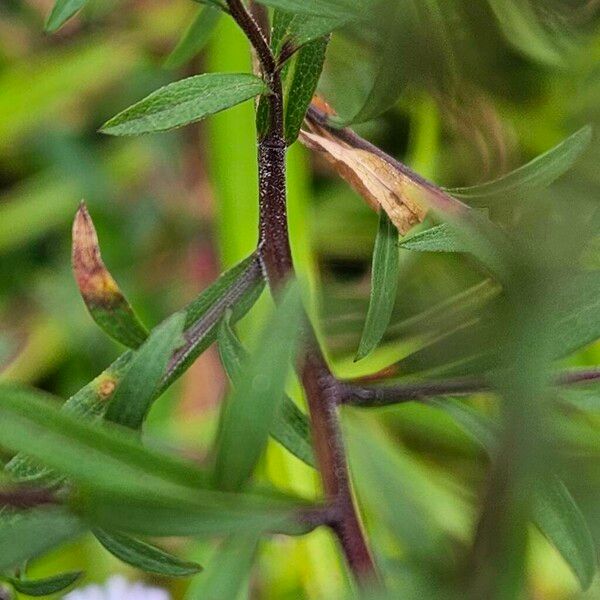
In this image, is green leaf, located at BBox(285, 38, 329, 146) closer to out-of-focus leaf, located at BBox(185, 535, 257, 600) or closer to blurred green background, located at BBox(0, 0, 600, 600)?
→ out-of-focus leaf, located at BBox(185, 535, 257, 600)

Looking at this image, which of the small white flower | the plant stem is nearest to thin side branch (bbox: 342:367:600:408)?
the plant stem

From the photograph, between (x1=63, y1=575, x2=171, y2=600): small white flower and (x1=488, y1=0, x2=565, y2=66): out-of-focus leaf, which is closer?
(x1=488, y1=0, x2=565, y2=66): out-of-focus leaf

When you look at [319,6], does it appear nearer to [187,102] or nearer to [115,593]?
[187,102]

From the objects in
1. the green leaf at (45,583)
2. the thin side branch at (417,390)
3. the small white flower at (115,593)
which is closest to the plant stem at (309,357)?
the thin side branch at (417,390)

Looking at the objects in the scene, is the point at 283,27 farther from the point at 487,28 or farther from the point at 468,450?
the point at 468,450

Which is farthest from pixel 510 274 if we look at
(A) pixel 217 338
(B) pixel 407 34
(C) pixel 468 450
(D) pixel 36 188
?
(D) pixel 36 188

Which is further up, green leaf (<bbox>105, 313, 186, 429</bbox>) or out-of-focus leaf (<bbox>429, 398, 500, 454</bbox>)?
green leaf (<bbox>105, 313, 186, 429</bbox>)
